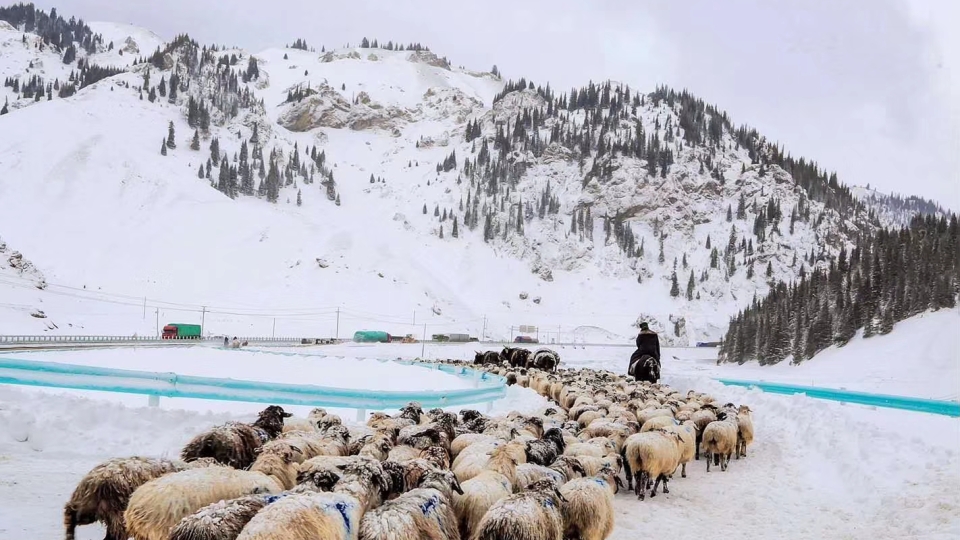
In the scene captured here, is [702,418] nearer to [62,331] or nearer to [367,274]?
[62,331]

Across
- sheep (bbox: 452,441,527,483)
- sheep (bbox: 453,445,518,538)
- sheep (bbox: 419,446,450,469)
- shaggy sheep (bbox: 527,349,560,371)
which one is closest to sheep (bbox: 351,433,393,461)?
sheep (bbox: 419,446,450,469)

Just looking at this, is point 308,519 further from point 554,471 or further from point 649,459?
point 649,459

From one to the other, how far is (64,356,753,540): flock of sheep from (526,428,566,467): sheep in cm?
2

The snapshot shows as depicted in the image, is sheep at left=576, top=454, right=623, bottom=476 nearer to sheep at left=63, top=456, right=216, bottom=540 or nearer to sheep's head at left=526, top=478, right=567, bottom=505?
sheep's head at left=526, top=478, right=567, bottom=505

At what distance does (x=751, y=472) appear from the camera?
37.0 ft

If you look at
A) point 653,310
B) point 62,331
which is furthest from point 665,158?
point 62,331

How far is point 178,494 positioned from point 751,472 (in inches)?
413

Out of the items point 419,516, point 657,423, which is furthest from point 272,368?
point 419,516

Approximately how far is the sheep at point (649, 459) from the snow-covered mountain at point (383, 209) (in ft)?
188

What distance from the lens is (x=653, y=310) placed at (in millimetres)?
107688

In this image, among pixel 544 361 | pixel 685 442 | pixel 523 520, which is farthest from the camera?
pixel 544 361

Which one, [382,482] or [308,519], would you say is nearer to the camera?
[308,519]

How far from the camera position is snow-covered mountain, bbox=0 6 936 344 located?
7938cm

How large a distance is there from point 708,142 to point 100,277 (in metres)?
138
